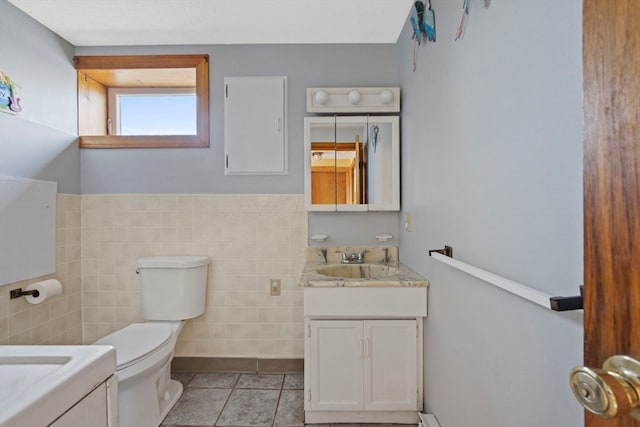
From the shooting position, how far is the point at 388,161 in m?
2.17

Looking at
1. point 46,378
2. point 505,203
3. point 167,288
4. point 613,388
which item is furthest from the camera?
point 167,288

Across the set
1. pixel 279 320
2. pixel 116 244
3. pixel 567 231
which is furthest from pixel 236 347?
pixel 567 231

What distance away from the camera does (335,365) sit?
1.72 m

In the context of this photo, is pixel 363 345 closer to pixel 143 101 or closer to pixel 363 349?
pixel 363 349

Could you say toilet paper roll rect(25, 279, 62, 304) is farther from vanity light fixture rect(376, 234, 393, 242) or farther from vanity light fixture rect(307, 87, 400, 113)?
vanity light fixture rect(376, 234, 393, 242)

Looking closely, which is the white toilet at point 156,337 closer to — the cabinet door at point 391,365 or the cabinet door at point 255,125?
the cabinet door at point 255,125

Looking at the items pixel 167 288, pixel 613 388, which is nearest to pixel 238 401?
pixel 167 288

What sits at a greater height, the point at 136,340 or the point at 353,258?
the point at 353,258

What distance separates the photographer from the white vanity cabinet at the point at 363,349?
1.70 m

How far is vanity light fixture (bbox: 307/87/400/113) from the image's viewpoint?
2.15m

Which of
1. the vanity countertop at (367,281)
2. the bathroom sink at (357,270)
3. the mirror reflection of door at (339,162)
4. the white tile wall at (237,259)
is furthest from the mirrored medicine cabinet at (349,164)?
the vanity countertop at (367,281)

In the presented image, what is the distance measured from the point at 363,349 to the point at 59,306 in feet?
6.43

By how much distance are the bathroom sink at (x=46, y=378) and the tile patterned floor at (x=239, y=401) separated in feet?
3.95

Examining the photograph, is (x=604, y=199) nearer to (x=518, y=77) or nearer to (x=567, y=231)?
(x=567, y=231)
